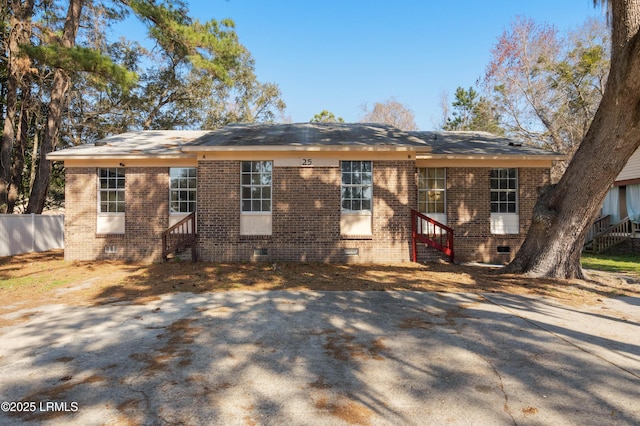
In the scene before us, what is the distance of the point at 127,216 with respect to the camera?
494 inches

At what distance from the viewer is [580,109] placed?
75.5ft

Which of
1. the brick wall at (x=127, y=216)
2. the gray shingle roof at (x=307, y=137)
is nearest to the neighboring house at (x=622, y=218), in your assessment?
the gray shingle roof at (x=307, y=137)

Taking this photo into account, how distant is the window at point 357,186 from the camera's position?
11.5 meters

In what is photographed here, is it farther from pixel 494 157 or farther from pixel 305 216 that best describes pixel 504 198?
pixel 305 216

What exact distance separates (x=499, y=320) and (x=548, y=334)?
738 millimetres

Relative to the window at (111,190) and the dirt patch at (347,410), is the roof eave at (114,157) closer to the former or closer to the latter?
the window at (111,190)

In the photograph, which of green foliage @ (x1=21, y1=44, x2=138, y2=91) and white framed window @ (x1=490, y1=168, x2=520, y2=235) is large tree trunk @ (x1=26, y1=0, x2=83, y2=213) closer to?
green foliage @ (x1=21, y1=44, x2=138, y2=91)

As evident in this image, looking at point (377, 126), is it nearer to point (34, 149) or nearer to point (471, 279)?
point (471, 279)

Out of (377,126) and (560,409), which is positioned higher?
(377,126)

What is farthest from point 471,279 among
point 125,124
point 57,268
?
point 125,124

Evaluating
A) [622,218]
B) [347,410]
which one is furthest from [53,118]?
[622,218]

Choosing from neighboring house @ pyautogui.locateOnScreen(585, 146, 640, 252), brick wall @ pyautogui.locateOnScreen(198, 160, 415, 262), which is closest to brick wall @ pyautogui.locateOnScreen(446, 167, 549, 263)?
brick wall @ pyautogui.locateOnScreen(198, 160, 415, 262)

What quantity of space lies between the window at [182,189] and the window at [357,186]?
533 cm

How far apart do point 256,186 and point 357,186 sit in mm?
3223
